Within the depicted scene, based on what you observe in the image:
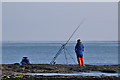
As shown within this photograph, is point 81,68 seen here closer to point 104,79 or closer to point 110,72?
point 110,72

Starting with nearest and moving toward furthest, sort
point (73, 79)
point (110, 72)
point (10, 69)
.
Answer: point (73, 79) < point (110, 72) < point (10, 69)

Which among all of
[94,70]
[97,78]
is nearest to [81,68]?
[94,70]

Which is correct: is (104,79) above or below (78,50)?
below

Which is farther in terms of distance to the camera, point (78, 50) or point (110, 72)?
point (78, 50)

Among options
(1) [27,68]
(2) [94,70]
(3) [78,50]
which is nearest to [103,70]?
(2) [94,70]

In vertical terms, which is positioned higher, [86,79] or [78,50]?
[78,50]

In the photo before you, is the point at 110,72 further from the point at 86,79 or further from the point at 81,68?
the point at 86,79

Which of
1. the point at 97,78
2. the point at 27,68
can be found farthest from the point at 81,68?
the point at 97,78

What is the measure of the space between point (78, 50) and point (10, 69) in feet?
14.4

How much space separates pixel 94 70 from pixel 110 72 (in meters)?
1.25

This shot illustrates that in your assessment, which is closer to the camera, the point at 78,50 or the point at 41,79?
the point at 41,79

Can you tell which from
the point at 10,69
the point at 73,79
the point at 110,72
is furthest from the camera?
the point at 10,69

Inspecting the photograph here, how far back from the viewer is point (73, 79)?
18078mm

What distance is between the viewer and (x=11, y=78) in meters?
18.6
